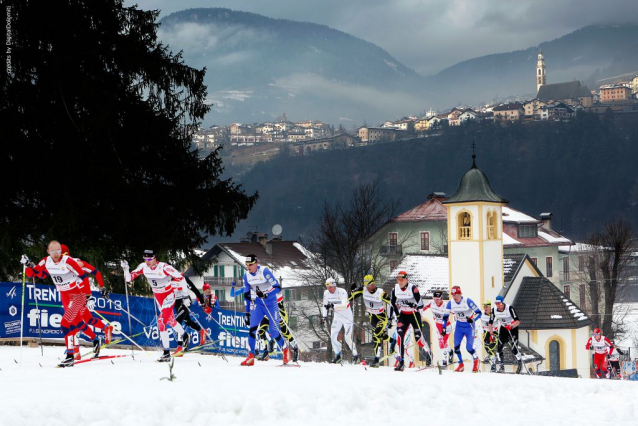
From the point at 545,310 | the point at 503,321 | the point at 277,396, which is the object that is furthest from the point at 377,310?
the point at 545,310

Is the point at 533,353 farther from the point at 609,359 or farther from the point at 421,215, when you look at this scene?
the point at 421,215

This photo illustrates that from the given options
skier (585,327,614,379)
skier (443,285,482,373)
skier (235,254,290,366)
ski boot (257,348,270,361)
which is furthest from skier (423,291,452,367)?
skier (585,327,614,379)

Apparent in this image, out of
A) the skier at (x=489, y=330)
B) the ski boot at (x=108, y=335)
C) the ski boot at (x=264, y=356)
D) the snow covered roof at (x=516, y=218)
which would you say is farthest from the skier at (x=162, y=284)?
the snow covered roof at (x=516, y=218)

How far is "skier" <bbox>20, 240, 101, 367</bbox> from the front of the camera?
48.9 ft

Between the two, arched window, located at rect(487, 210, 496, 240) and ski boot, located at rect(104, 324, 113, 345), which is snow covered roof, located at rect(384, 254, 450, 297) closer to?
arched window, located at rect(487, 210, 496, 240)

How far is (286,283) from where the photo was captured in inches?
3248

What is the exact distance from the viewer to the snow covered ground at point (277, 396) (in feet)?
35.9

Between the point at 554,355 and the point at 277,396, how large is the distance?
158ft

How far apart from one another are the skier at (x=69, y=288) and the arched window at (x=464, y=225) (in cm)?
Answer: 4772

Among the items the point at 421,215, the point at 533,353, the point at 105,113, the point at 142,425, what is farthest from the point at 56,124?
the point at 421,215

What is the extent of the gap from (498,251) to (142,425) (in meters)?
52.9

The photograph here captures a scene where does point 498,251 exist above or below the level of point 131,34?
below

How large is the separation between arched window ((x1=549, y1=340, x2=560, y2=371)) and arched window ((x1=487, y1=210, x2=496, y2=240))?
886cm

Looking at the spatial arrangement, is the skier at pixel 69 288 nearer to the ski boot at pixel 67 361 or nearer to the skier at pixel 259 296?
the ski boot at pixel 67 361
